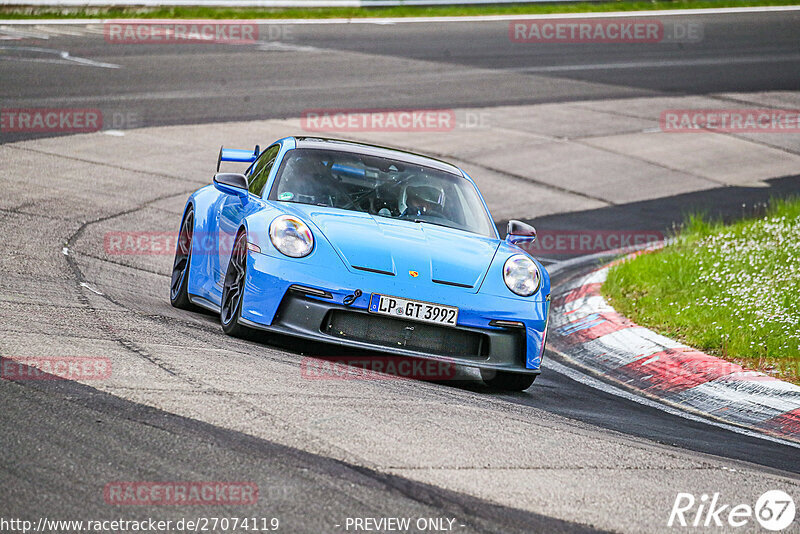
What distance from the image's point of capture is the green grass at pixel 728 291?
7609mm

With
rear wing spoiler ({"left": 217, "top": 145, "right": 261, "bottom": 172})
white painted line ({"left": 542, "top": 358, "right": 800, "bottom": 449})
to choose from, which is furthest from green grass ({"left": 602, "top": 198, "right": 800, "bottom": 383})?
rear wing spoiler ({"left": 217, "top": 145, "right": 261, "bottom": 172})

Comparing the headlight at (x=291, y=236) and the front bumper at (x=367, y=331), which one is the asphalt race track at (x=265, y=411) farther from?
the headlight at (x=291, y=236)

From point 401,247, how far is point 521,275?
766mm

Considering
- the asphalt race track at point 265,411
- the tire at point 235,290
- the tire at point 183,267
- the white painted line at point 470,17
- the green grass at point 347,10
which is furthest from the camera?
the green grass at point 347,10

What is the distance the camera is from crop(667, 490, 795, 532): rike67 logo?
13.5 ft

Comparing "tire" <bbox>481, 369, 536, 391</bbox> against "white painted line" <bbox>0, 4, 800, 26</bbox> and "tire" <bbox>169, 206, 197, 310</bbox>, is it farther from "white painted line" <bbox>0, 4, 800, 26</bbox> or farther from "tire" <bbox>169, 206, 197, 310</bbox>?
"white painted line" <bbox>0, 4, 800, 26</bbox>

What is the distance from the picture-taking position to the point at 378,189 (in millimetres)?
7371

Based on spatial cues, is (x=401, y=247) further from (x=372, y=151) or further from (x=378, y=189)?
(x=372, y=151)

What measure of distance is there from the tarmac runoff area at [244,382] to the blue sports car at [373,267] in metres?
0.28

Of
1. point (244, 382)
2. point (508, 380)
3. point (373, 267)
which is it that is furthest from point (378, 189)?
point (244, 382)

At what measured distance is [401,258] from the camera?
6.30 metres

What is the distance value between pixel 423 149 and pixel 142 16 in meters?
11.2

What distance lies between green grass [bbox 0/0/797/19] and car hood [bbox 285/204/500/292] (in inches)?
714

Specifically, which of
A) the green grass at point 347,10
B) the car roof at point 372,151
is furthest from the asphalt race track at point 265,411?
the green grass at point 347,10
